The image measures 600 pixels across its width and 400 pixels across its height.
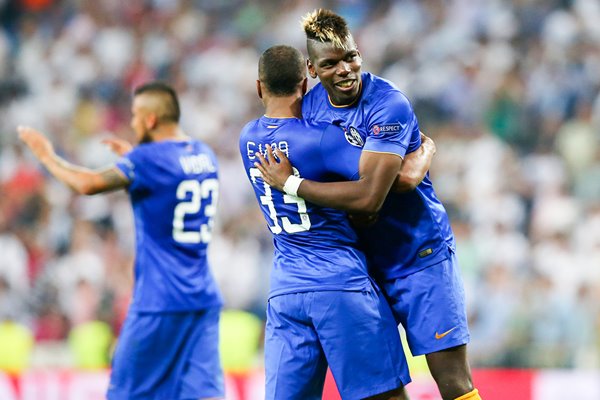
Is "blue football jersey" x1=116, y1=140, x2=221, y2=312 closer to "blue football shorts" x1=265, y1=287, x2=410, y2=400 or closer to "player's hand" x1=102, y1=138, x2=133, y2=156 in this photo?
"player's hand" x1=102, y1=138, x2=133, y2=156

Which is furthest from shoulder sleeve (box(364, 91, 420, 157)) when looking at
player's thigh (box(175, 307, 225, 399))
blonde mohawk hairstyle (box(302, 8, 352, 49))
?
player's thigh (box(175, 307, 225, 399))

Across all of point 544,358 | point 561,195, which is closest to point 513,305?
point 544,358

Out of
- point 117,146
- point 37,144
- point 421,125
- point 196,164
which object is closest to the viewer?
point 37,144

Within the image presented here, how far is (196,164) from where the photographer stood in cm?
633

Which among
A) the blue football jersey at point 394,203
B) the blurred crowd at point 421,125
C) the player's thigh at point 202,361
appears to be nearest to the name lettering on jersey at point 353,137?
the blue football jersey at point 394,203

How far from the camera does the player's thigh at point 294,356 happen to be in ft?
15.5

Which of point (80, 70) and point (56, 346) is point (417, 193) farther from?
point (80, 70)

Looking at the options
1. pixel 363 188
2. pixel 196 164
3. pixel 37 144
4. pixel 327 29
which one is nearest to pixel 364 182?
pixel 363 188

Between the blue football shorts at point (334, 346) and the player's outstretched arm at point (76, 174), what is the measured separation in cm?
171

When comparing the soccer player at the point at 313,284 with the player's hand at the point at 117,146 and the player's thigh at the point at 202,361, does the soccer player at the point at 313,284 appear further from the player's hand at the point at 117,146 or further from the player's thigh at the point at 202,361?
the player's hand at the point at 117,146

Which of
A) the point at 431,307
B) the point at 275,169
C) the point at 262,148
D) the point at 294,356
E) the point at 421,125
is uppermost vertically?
the point at 421,125

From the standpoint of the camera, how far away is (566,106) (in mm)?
10742

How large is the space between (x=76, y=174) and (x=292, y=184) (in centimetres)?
190

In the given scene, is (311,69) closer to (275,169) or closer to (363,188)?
(275,169)
